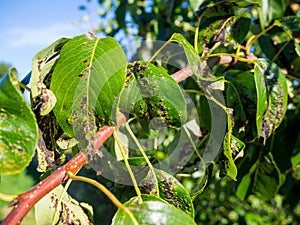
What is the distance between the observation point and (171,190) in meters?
0.67

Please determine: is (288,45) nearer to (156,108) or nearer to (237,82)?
(237,82)

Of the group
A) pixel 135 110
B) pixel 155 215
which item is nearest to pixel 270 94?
pixel 135 110

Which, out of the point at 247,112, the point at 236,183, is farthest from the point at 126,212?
the point at 236,183

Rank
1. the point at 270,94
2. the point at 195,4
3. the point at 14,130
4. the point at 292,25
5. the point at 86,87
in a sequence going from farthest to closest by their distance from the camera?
Result: the point at 195,4 → the point at 292,25 → the point at 270,94 → the point at 86,87 → the point at 14,130

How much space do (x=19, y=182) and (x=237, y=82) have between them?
410 inches

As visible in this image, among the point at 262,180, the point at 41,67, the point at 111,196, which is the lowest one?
the point at 262,180

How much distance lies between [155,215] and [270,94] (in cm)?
41

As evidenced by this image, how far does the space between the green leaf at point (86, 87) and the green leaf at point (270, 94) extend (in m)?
0.30

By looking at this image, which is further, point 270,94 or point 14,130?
point 270,94

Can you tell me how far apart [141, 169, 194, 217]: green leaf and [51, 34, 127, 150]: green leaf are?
0.47 ft

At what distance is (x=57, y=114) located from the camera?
1.97 ft

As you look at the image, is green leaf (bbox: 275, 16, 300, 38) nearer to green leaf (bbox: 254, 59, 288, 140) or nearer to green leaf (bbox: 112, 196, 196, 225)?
green leaf (bbox: 254, 59, 288, 140)

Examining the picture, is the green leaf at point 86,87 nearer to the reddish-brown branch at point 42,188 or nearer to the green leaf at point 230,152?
the reddish-brown branch at point 42,188

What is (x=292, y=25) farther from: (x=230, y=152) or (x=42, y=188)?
(x=42, y=188)
